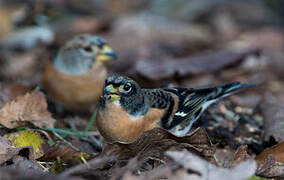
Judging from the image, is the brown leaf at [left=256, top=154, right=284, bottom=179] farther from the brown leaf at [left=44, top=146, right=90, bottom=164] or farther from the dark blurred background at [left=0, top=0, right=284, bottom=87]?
the dark blurred background at [left=0, top=0, right=284, bottom=87]

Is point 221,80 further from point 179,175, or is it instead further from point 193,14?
point 193,14

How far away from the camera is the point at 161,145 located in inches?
113

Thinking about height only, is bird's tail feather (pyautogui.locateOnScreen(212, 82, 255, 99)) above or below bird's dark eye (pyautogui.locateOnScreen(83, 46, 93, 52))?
below

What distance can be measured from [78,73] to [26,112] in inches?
53.5

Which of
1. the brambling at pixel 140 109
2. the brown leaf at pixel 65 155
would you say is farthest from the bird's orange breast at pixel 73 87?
the brown leaf at pixel 65 155

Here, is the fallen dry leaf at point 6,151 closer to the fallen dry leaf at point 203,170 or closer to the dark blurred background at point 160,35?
the fallen dry leaf at point 203,170

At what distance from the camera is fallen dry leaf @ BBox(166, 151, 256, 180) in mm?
2357

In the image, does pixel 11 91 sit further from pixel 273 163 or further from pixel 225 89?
pixel 273 163

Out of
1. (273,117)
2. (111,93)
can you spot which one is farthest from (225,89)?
(111,93)

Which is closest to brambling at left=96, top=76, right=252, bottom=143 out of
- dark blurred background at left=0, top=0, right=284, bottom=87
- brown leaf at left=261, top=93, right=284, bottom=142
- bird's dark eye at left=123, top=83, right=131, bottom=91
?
bird's dark eye at left=123, top=83, right=131, bottom=91

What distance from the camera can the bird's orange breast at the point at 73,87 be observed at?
4.56 metres

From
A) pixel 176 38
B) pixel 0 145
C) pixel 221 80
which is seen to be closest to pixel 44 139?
pixel 0 145

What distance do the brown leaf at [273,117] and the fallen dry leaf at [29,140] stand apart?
1.74 meters

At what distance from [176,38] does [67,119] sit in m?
3.73
